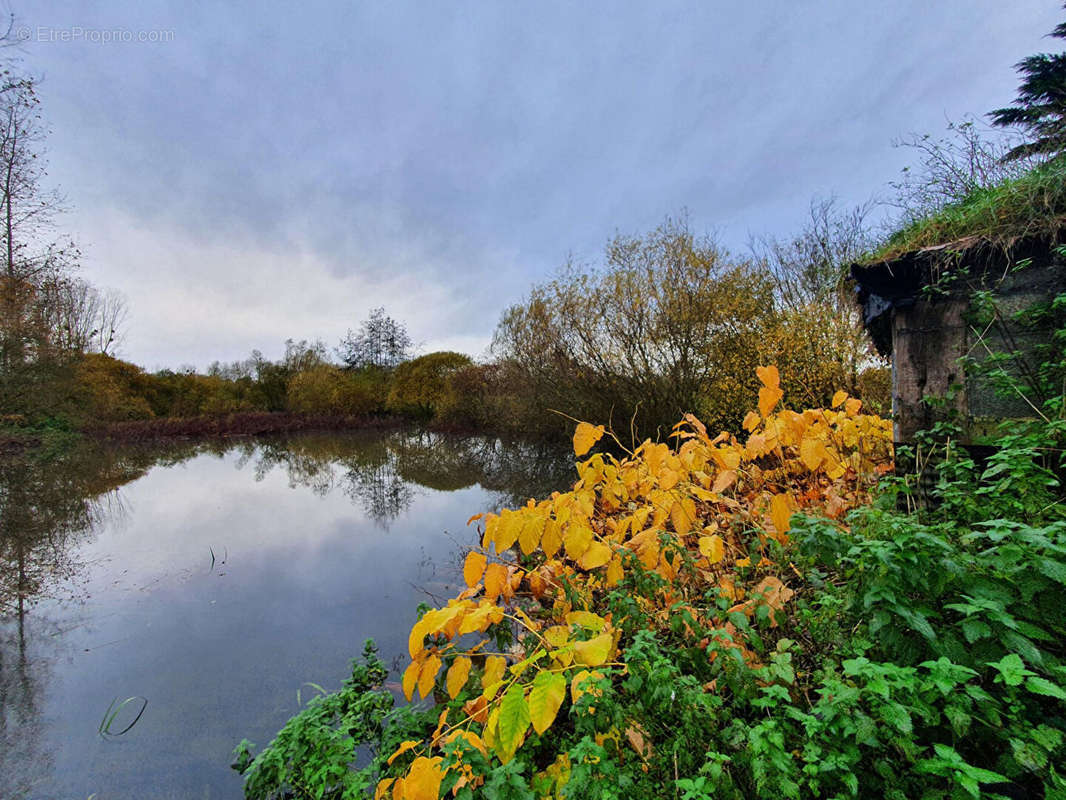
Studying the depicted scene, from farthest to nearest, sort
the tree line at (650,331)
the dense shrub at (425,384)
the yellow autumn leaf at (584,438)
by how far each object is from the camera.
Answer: the dense shrub at (425,384) < the tree line at (650,331) < the yellow autumn leaf at (584,438)

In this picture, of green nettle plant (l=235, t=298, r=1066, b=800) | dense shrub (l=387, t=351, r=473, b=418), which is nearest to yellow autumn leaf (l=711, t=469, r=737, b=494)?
green nettle plant (l=235, t=298, r=1066, b=800)

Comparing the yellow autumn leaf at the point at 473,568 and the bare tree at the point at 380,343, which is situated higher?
the bare tree at the point at 380,343

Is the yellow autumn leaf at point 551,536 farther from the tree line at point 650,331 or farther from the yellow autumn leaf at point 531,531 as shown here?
the tree line at point 650,331

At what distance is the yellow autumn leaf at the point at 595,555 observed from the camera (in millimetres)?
1394

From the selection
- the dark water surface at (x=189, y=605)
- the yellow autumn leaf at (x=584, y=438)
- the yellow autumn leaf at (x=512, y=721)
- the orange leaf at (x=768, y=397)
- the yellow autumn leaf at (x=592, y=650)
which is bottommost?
the dark water surface at (x=189, y=605)

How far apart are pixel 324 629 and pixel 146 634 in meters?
1.74

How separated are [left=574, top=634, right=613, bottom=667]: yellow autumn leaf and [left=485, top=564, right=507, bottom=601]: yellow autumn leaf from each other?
408mm

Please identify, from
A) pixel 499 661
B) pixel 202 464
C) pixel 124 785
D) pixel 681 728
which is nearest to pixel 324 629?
pixel 124 785

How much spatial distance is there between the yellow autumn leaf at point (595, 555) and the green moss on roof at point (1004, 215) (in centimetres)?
283

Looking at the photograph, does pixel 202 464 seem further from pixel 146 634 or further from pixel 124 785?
pixel 124 785

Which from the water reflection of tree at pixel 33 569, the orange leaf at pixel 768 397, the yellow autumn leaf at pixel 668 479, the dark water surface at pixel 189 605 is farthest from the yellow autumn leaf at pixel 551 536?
the water reflection of tree at pixel 33 569

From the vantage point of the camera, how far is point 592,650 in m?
1.09

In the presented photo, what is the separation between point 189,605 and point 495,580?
5209 mm

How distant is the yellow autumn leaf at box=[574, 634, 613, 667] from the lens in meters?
1.07
